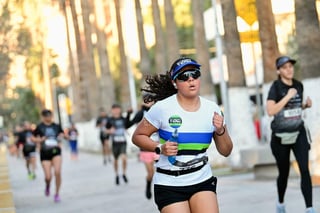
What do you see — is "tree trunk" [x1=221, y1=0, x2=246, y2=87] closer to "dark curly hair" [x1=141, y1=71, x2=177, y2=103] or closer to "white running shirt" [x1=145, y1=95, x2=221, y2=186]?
"dark curly hair" [x1=141, y1=71, x2=177, y2=103]

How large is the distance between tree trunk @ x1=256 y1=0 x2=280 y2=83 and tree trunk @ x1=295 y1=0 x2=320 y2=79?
2.94 metres

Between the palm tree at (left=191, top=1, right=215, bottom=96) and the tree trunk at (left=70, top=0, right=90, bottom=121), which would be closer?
the palm tree at (left=191, top=1, right=215, bottom=96)

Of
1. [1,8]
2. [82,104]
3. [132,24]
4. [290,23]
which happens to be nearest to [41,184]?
[1,8]

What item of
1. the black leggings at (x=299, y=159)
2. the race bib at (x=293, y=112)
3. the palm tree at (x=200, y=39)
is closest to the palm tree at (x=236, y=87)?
the palm tree at (x=200, y=39)

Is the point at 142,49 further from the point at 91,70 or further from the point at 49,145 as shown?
the point at 49,145

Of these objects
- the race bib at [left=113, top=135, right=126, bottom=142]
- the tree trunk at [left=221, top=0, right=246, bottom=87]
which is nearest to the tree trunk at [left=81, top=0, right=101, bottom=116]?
the race bib at [left=113, top=135, right=126, bottom=142]

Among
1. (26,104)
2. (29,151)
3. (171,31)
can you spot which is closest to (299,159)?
(29,151)

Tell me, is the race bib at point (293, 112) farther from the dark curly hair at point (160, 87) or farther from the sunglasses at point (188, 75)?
the sunglasses at point (188, 75)

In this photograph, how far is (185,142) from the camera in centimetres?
644

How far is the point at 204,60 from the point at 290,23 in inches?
1141

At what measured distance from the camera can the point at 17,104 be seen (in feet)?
320

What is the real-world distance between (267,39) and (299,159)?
8.21m

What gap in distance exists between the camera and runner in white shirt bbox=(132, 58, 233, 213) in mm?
6395

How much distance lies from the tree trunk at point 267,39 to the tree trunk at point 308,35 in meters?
2.94
